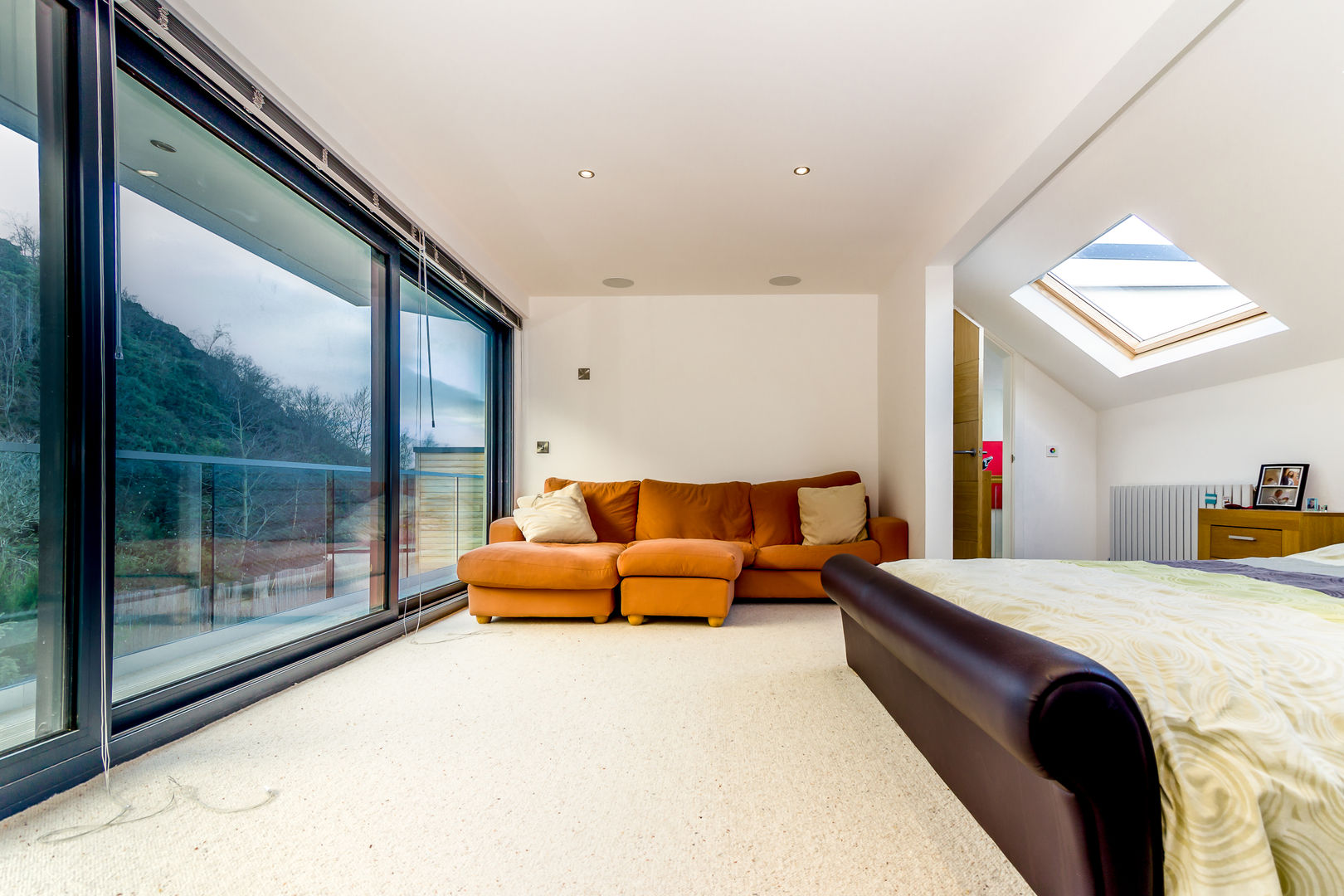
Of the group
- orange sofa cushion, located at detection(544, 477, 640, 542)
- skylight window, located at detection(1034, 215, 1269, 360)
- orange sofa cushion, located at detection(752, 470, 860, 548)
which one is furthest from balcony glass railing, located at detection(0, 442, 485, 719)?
skylight window, located at detection(1034, 215, 1269, 360)

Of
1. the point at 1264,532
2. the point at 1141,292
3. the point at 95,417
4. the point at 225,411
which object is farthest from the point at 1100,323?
the point at 95,417

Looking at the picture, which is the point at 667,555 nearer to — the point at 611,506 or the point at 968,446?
the point at 611,506

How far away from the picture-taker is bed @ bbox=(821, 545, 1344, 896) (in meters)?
0.88

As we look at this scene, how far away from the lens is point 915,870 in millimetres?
1294

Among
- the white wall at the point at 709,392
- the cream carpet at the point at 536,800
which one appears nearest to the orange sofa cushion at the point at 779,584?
the white wall at the point at 709,392

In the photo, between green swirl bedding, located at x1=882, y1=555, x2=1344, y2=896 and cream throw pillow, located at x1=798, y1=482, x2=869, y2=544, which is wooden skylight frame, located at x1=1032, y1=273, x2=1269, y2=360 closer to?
cream throw pillow, located at x1=798, y1=482, x2=869, y2=544

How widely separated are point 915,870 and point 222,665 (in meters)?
2.38

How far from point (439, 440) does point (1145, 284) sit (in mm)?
4845

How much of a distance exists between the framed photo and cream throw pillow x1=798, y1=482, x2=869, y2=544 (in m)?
2.35

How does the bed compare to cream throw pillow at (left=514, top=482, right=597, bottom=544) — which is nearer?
the bed

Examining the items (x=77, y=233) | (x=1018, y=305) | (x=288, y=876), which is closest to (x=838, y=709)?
(x=288, y=876)

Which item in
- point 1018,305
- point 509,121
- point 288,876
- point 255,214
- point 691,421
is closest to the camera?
point 288,876

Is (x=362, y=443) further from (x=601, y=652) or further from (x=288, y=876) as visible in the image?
(x=288, y=876)

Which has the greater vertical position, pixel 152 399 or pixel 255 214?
pixel 255 214
